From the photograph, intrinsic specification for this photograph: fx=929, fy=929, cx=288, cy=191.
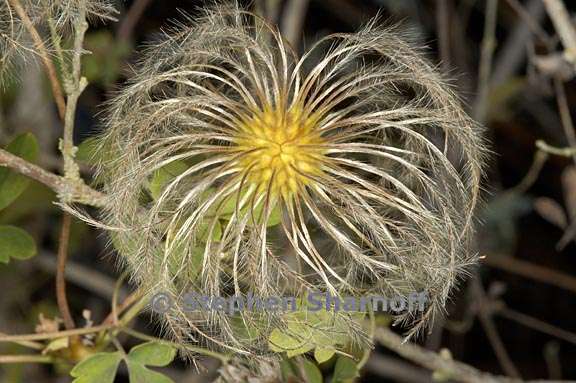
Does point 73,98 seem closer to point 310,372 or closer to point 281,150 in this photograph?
point 281,150

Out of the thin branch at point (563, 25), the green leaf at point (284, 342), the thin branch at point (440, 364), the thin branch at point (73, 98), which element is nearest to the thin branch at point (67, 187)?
the thin branch at point (73, 98)

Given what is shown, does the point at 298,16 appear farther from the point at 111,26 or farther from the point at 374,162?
the point at 374,162

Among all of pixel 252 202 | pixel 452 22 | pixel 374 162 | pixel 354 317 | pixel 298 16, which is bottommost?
pixel 354 317

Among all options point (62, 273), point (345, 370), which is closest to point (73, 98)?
point (62, 273)

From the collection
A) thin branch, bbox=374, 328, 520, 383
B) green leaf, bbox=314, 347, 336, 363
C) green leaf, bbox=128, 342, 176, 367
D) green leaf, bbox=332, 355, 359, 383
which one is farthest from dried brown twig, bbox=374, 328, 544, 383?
green leaf, bbox=128, 342, 176, 367

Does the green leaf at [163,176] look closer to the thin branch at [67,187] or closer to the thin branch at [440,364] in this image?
the thin branch at [67,187]

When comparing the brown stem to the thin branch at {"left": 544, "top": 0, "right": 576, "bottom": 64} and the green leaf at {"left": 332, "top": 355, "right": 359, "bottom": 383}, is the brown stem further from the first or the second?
the thin branch at {"left": 544, "top": 0, "right": 576, "bottom": 64}

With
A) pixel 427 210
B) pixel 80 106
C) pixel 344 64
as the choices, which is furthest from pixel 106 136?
pixel 80 106
